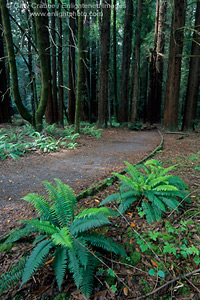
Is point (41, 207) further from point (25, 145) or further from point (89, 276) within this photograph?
point (25, 145)

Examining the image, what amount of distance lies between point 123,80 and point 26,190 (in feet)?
42.3

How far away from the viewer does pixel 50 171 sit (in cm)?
483

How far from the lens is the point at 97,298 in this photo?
1.63 m

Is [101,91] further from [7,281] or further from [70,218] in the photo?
[7,281]

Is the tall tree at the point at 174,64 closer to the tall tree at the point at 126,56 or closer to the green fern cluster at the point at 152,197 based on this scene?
the tall tree at the point at 126,56

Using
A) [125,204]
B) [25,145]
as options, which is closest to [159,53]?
[25,145]

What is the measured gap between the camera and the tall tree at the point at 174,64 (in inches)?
375

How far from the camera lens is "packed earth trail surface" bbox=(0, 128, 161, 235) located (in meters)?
3.15

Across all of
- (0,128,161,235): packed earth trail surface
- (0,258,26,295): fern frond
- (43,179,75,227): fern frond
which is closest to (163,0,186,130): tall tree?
(0,128,161,235): packed earth trail surface

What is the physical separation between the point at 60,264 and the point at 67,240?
25cm

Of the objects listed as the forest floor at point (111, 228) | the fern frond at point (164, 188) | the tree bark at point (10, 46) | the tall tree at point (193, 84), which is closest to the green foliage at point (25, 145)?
the forest floor at point (111, 228)

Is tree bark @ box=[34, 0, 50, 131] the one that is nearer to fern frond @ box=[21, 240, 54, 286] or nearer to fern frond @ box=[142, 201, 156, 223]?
fern frond @ box=[142, 201, 156, 223]

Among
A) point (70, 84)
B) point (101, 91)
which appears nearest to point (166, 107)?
point (101, 91)

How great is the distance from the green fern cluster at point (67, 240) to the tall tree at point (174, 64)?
9960 millimetres
